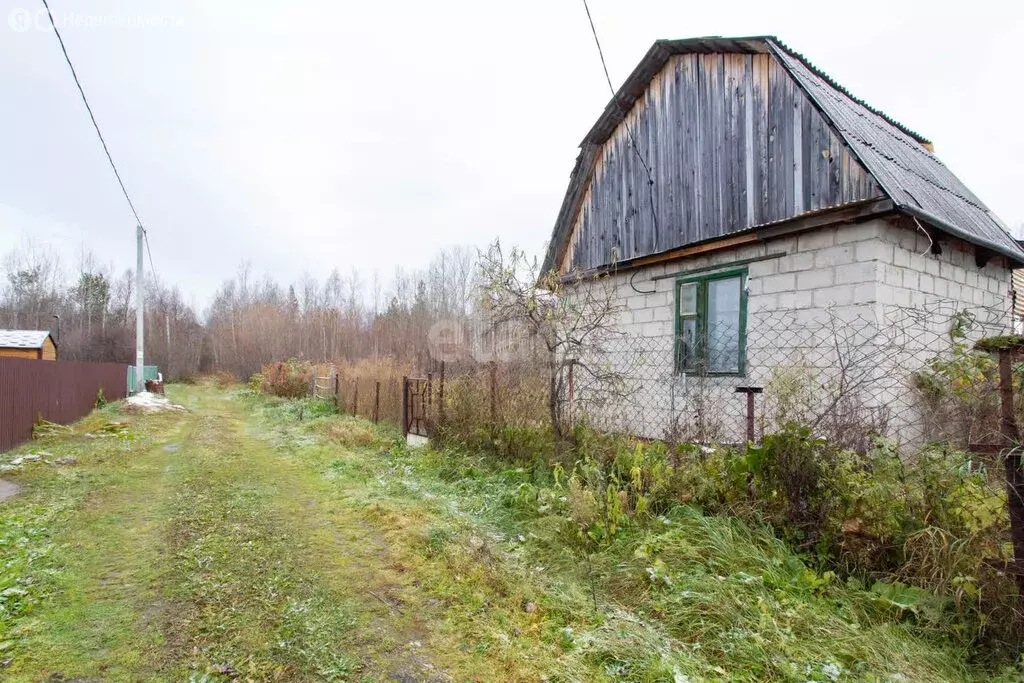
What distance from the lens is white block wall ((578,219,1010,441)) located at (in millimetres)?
4945

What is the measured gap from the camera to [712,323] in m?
6.44

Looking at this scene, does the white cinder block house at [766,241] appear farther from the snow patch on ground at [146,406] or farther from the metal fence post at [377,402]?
the snow patch on ground at [146,406]

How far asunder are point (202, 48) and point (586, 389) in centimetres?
801

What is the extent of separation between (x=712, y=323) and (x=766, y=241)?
119cm

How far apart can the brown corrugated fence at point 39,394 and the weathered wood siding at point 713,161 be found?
10967 mm

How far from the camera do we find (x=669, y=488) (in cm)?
394

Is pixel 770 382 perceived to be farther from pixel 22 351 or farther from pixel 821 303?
pixel 22 351

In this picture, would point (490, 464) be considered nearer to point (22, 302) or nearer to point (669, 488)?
point (669, 488)

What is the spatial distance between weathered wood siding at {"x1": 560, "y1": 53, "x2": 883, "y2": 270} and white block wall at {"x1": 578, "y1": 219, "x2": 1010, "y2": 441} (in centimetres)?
49

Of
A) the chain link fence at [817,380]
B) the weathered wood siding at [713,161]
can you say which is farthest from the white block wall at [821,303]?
the weathered wood siding at [713,161]

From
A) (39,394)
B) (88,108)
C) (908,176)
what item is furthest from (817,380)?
(39,394)

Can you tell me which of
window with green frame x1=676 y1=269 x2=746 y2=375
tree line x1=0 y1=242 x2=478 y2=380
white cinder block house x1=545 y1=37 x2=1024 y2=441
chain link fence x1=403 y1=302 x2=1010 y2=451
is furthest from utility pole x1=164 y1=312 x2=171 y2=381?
window with green frame x1=676 y1=269 x2=746 y2=375

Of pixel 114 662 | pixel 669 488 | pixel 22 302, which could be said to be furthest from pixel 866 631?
pixel 22 302

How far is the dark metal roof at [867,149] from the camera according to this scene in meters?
5.27
